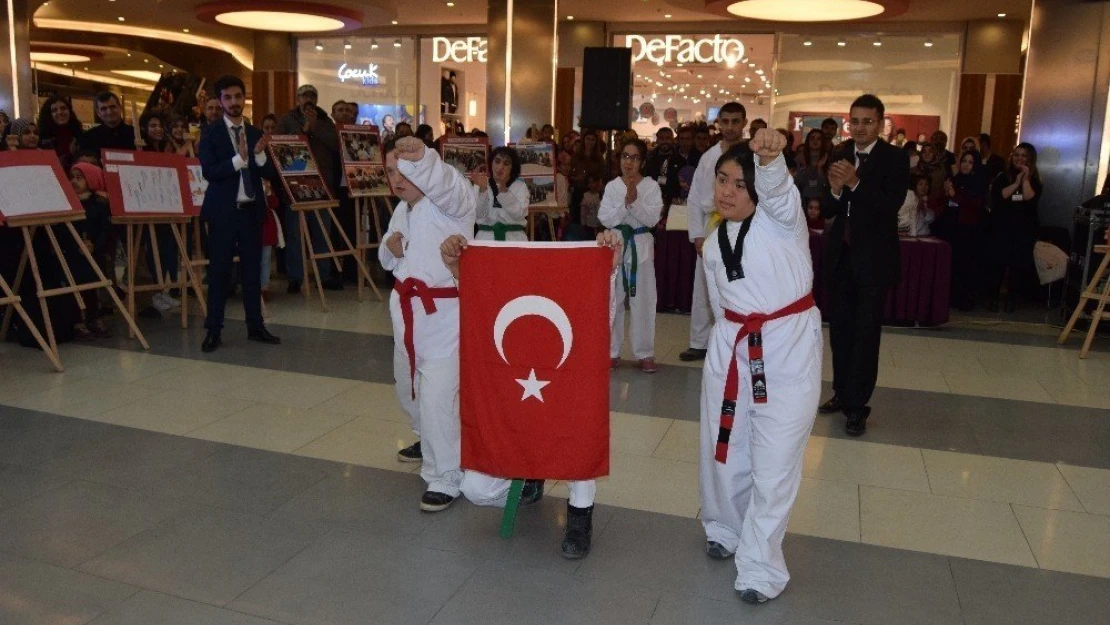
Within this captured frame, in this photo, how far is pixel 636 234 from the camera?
18.7ft

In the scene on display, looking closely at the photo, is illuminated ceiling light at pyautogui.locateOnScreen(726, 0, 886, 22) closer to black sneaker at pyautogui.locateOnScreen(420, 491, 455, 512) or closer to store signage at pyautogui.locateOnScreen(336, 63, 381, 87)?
store signage at pyautogui.locateOnScreen(336, 63, 381, 87)

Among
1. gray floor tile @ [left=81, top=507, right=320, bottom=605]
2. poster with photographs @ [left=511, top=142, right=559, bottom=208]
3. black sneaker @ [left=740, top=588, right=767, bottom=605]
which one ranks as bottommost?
gray floor tile @ [left=81, top=507, right=320, bottom=605]

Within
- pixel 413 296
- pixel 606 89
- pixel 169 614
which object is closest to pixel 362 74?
pixel 606 89

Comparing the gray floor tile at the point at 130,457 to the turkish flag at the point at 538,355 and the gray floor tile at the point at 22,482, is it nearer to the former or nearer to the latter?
the gray floor tile at the point at 22,482

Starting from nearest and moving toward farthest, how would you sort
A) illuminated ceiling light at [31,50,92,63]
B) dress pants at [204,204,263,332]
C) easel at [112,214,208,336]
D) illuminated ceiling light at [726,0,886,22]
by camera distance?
1. dress pants at [204,204,263,332]
2. easel at [112,214,208,336]
3. illuminated ceiling light at [726,0,886,22]
4. illuminated ceiling light at [31,50,92,63]

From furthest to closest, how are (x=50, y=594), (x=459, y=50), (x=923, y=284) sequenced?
(x=459, y=50) → (x=923, y=284) → (x=50, y=594)

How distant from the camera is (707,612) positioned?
8.89 ft

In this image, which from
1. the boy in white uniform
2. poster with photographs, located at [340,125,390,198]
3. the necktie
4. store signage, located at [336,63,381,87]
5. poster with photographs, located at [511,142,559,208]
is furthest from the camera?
store signage, located at [336,63,381,87]

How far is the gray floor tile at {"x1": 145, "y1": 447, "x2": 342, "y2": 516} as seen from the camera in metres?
3.46

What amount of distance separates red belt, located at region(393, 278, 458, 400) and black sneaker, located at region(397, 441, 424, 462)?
24.5 inches

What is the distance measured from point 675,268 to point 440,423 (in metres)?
4.89

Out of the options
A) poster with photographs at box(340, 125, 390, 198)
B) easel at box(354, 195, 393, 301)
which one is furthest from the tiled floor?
poster with photographs at box(340, 125, 390, 198)

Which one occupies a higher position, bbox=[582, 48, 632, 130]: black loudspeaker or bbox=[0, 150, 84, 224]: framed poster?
bbox=[582, 48, 632, 130]: black loudspeaker

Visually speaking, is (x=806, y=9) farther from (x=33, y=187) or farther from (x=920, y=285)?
(x=33, y=187)
